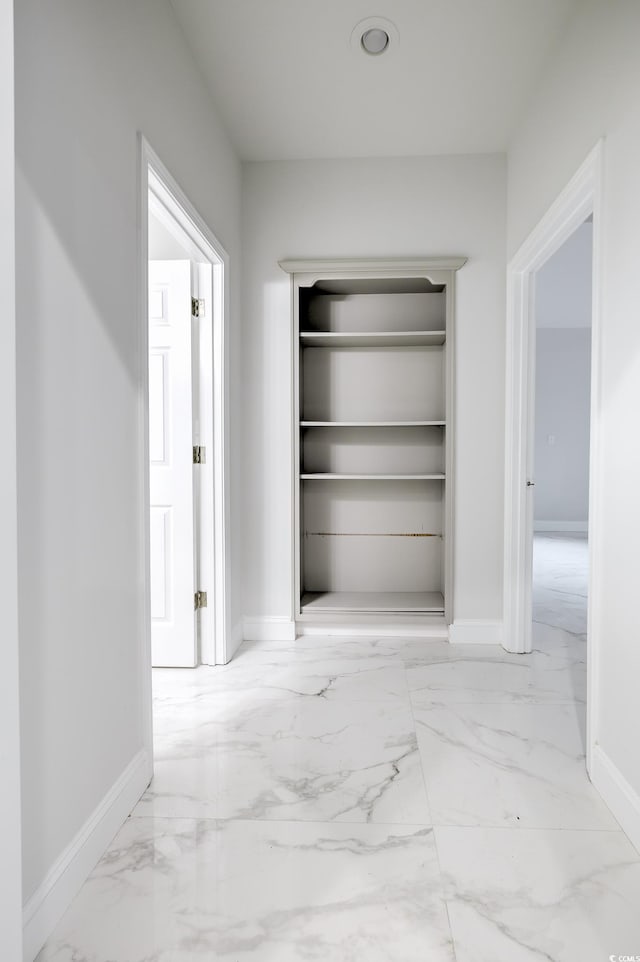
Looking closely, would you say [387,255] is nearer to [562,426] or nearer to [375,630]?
[375,630]

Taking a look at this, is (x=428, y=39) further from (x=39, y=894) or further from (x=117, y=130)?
(x=39, y=894)

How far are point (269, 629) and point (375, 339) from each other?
173 cm

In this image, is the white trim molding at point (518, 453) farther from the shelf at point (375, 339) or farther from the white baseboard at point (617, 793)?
the white baseboard at point (617, 793)

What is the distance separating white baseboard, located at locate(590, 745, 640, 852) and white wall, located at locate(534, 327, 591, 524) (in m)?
6.57

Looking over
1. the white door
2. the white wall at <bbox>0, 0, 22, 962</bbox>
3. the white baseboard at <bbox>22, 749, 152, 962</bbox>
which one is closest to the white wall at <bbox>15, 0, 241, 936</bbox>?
the white baseboard at <bbox>22, 749, 152, 962</bbox>

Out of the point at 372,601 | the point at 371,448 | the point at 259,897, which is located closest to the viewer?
the point at 259,897

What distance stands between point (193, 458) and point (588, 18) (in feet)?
7.30

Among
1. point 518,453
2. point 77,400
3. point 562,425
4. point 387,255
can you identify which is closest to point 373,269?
point 387,255

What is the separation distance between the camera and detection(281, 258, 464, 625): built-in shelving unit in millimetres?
3510

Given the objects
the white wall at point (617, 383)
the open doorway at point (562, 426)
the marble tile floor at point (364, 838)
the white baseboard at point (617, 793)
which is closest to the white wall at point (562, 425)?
the open doorway at point (562, 426)

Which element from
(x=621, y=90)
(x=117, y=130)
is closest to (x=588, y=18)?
(x=621, y=90)

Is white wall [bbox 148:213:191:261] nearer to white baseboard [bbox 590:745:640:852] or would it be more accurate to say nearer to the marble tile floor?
the marble tile floor

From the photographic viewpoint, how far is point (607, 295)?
1.77 metres

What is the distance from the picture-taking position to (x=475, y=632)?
3201mm
